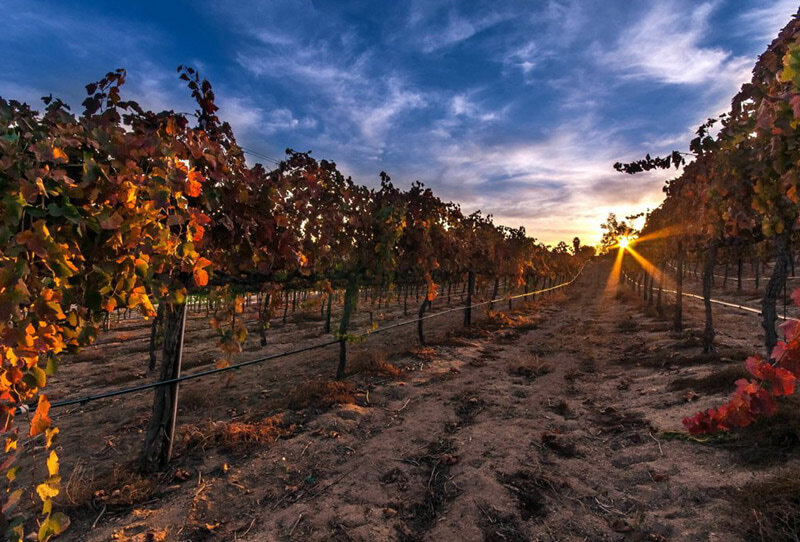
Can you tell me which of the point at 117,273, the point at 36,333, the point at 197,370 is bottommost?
the point at 197,370

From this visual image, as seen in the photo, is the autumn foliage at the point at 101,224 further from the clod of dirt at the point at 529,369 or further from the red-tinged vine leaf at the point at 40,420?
the clod of dirt at the point at 529,369

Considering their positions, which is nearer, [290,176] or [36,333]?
[36,333]

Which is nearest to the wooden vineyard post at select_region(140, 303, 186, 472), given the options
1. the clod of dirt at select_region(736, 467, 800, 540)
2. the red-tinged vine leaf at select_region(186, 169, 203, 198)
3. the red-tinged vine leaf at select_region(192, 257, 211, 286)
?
the red-tinged vine leaf at select_region(192, 257, 211, 286)

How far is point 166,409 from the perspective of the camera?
5055 millimetres

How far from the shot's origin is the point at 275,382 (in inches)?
386

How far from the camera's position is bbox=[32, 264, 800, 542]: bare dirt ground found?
366cm

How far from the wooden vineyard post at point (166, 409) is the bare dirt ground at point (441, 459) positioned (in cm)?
26

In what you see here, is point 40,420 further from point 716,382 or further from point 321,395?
point 716,382

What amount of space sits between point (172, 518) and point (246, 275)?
3.11 metres

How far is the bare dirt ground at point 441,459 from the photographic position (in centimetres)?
366

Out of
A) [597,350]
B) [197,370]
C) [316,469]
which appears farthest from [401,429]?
[197,370]

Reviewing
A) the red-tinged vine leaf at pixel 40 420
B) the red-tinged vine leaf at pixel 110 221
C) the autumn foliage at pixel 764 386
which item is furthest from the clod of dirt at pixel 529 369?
the red-tinged vine leaf at pixel 40 420

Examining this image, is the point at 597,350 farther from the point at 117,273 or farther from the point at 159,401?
the point at 117,273

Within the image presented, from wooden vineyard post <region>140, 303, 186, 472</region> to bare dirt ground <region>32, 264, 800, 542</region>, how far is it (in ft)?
0.84
